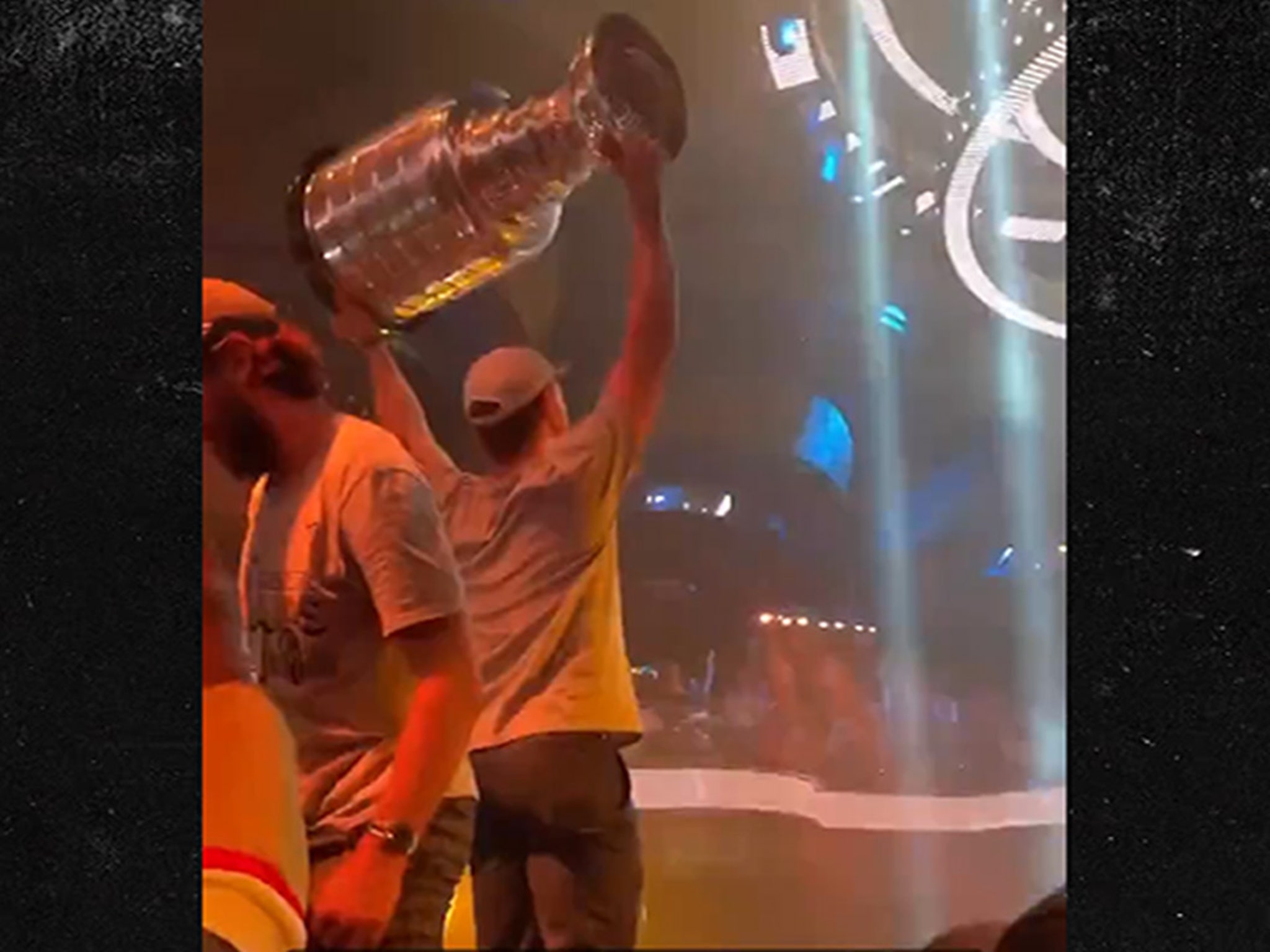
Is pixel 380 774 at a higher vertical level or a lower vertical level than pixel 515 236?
lower

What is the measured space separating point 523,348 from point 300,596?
6.3 inches

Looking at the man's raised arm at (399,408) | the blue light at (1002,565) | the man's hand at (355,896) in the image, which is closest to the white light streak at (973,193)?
the blue light at (1002,565)

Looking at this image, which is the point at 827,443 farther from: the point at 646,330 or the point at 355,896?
the point at 355,896

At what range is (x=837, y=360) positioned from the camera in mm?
743

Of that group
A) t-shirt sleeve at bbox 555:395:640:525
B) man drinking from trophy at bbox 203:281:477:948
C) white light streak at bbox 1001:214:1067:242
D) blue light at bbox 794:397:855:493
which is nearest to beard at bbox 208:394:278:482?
man drinking from trophy at bbox 203:281:477:948

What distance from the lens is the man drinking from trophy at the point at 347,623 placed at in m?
0.73

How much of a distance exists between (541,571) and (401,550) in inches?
2.7

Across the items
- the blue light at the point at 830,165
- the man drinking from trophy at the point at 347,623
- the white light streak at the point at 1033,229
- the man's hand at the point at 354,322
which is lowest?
the man drinking from trophy at the point at 347,623

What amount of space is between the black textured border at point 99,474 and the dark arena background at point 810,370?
3 centimetres

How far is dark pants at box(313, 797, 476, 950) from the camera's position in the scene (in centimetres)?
74

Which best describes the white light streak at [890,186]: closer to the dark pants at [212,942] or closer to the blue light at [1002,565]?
the blue light at [1002,565]

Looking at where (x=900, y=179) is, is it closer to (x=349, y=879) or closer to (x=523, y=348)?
(x=523, y=348)
